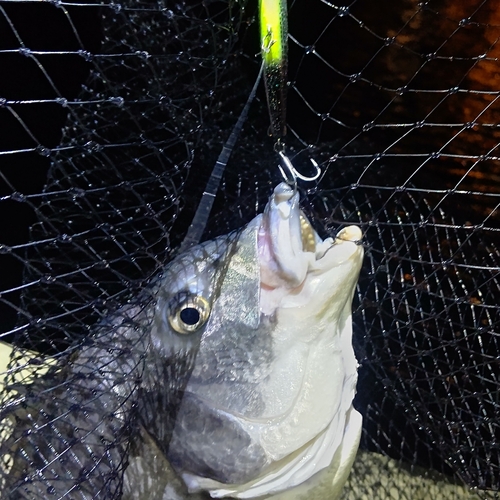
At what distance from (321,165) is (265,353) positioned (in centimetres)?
71

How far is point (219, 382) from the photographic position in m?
1.44

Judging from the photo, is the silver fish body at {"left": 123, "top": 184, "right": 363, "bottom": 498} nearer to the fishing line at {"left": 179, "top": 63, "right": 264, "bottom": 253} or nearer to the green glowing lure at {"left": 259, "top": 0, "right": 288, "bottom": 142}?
→ the fishing line at {"left": 179, "top": 63, "right": 264, "bottom": 253}

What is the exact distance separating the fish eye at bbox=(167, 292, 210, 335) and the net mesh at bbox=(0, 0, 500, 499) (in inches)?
6.7

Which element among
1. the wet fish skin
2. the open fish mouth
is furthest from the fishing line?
the open fish mouth

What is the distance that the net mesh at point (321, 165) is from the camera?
1.73 meters

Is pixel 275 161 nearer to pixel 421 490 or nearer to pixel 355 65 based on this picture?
pixel 355 65

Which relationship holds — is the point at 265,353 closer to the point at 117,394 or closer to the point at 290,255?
the point at 290,255

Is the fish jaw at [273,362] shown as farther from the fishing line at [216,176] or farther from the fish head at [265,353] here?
the fishing line at [216,176]

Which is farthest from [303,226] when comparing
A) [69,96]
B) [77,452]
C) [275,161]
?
[69,96]

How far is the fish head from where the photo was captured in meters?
1.38

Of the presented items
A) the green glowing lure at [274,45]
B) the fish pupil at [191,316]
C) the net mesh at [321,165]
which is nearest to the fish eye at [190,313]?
the fish pupil at [191,316]

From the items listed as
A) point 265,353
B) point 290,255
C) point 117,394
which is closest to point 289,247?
point 290,255

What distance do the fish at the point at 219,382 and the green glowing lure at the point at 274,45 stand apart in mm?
258

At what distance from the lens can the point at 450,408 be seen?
217 centimetres
